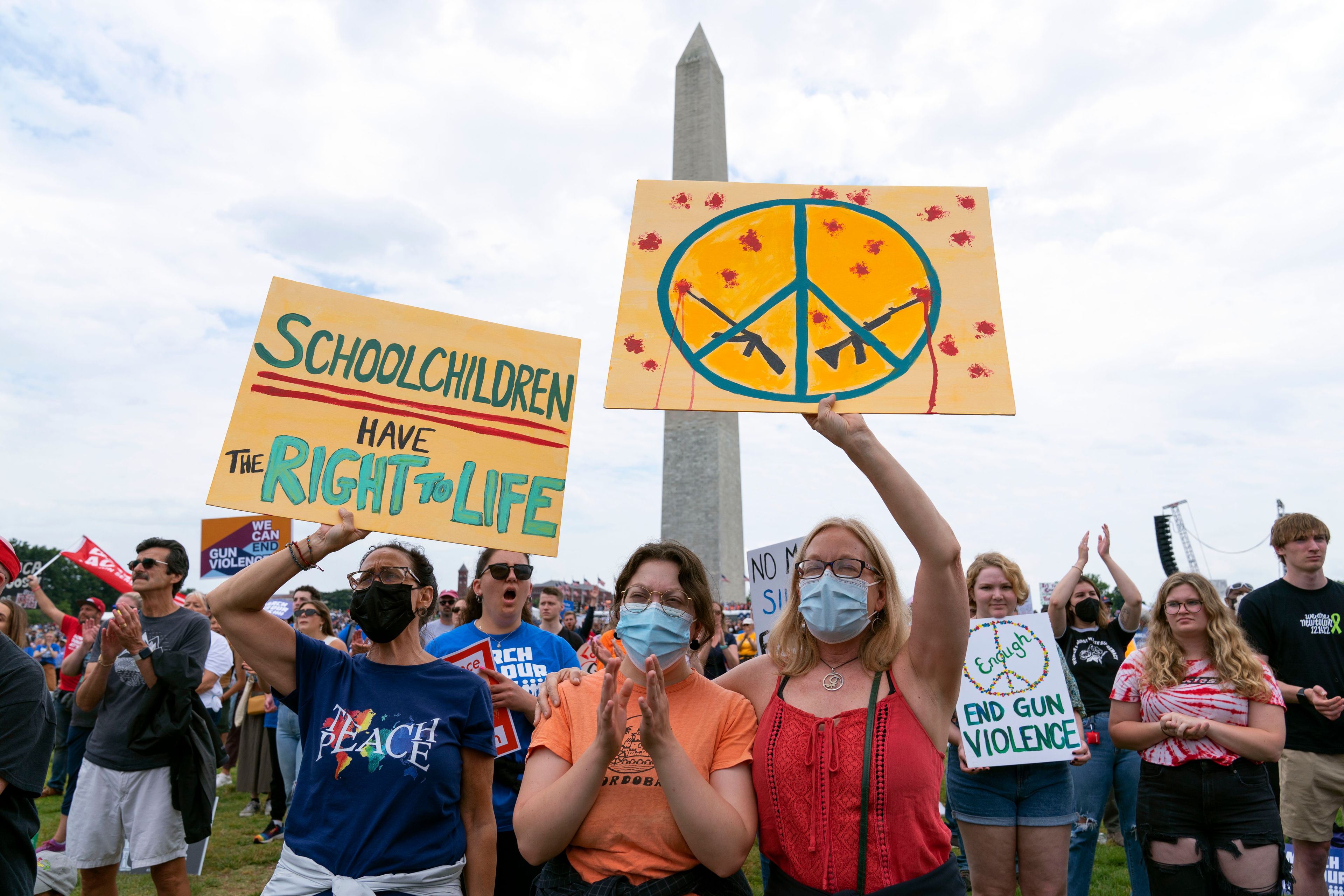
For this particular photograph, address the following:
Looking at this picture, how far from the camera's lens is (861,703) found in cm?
223

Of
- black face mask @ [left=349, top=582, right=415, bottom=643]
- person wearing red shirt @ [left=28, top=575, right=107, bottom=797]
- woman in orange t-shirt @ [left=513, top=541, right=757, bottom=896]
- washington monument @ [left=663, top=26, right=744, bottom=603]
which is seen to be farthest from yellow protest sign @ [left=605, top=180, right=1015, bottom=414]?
washington monument @ [left=663, top=26, right=744, bottom=603]

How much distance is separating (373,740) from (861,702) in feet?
4.37

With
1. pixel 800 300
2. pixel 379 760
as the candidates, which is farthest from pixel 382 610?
pixel 800 300

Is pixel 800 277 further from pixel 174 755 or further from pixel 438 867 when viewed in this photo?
pixel 174 755

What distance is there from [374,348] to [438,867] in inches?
65.5

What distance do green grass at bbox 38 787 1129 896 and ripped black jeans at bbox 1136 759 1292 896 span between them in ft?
7.48

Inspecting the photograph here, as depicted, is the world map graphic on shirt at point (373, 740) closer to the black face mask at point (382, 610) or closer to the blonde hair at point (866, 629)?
the black face mask at point (382, 610)

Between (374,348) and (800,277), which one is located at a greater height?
(800,277)

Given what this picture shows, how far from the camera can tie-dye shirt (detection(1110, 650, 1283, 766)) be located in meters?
3.55

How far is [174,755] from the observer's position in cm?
424

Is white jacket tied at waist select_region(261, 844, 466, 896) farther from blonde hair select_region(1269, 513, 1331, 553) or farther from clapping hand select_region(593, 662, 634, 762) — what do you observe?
blonde hair select_region(1269, 513, 1331, 553)

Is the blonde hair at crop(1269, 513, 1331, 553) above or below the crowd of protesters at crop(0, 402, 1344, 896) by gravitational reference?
above

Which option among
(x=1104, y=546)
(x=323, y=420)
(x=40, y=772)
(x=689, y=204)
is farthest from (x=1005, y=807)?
(x=40, y=772)

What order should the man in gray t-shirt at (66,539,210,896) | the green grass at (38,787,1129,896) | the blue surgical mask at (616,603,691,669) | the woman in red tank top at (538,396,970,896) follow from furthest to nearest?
the green grass at (38,787,1129,896) → the man in gray t-shirt at (66,539,210,896) → the blue surgical mask at (616,603,691,669) → the woman in red tank top at (538,396,970,896)
